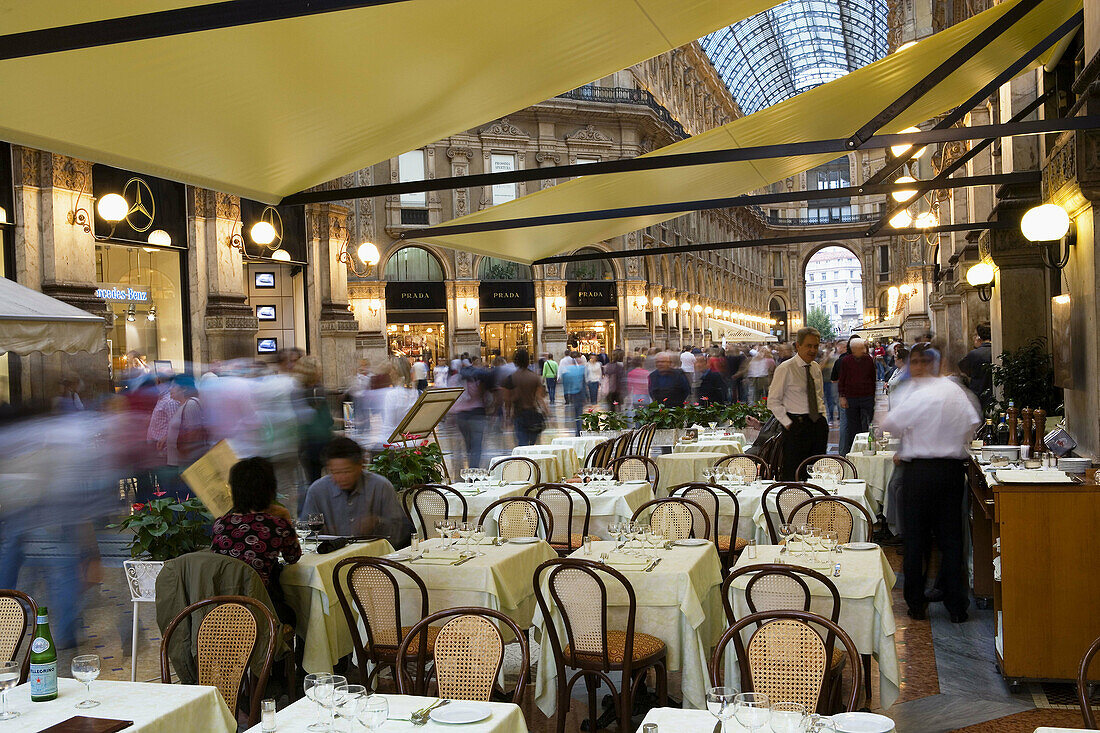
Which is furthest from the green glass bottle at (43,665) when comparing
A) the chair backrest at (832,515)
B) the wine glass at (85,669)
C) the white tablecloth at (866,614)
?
the chair backrest at (832,515)

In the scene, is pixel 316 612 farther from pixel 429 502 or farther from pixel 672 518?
pixel 429 502

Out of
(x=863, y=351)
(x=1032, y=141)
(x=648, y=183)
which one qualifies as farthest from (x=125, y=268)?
(x=1032, y=141)

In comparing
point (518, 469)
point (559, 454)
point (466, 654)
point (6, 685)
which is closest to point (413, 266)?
point (559, 454)

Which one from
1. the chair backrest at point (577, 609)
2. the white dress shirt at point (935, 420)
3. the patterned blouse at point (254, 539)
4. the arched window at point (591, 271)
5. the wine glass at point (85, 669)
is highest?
the arched window at point (591, 271)

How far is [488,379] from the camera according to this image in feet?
49.1

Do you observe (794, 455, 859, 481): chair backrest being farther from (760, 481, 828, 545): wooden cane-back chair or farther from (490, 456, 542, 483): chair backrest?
(490, 456, 542, 483): chair backrest

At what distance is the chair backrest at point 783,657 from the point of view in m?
3.85

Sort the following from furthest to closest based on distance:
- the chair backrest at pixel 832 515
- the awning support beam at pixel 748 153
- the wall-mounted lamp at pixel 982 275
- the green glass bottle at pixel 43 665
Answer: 1. the wall-mounted lamp at pixel 982 275
2. the chair backrest at pixel 832 515
3. the awning support beam at pixel 748 153
4. the green glass bottle at pixel 43 665

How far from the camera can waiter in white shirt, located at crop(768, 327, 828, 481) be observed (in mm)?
9633

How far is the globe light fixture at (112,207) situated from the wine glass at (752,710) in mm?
10885

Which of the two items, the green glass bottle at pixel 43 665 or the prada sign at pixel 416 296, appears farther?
the prada sign at pixel 416 296

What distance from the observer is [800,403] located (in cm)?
973

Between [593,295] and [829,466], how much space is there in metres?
26.2

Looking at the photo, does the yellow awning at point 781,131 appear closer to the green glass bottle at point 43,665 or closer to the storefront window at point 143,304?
the green glass bottle at point 43,665
